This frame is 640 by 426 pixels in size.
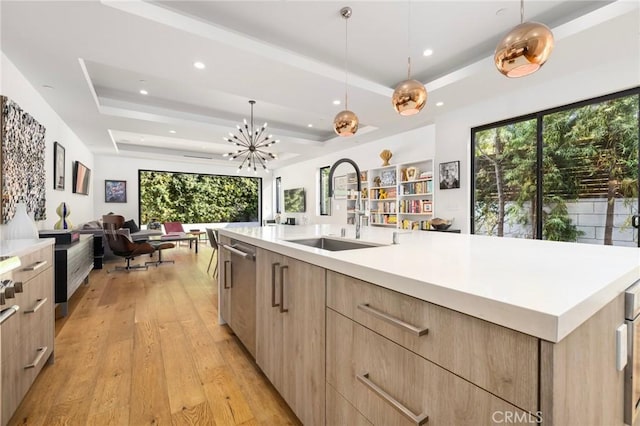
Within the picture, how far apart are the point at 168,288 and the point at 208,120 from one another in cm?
335

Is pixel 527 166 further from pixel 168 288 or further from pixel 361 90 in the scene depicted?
pixel 168 288

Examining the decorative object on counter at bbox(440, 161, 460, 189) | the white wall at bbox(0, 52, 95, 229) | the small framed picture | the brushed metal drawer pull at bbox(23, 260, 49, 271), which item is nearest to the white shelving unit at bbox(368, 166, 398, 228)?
the decorative object on counter at bbox(440, 161, 460, 189)

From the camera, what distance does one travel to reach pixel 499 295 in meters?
0.64

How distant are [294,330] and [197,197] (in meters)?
9.52

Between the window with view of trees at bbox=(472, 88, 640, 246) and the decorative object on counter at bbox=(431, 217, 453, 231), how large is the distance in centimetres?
38

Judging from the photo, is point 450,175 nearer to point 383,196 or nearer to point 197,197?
point 383,196

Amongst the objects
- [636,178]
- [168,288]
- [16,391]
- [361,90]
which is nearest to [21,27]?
[16,391]

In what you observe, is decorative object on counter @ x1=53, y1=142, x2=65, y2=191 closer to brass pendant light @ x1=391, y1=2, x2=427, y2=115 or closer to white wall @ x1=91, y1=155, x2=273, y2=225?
white wall @ x1=91, y1=155, x2=273, y2=225

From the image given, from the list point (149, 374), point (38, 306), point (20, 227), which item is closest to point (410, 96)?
point (149, 374)

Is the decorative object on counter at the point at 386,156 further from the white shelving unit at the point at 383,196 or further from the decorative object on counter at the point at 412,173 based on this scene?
the decorative object on counter at the point at 412,173

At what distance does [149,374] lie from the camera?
76.2 inches

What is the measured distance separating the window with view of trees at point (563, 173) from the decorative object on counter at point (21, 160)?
18.4ft

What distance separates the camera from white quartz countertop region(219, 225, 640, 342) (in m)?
0.57
